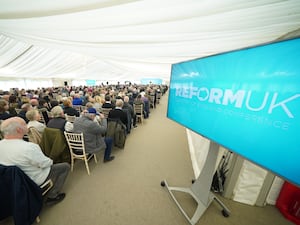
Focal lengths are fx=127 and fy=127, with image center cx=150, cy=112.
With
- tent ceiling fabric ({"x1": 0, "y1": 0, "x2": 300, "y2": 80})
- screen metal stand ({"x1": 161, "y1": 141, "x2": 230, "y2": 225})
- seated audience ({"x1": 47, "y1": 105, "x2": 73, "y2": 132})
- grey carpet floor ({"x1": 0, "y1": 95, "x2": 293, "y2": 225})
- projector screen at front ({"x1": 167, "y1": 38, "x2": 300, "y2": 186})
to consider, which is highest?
tent ceiling fabric ({"x1": 0, "y1": 0, "x2": 300, "y2": 80})

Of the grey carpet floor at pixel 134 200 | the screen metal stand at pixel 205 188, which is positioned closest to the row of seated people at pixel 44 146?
the grey carpet floor at pixel 134 200

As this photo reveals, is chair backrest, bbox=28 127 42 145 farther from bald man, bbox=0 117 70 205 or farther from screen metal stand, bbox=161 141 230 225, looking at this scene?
screen metal stand, bbox=161 141 230 225

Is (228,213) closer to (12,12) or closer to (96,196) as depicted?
(96,196)

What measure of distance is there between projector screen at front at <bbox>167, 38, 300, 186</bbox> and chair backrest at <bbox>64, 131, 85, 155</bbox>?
6.08ft

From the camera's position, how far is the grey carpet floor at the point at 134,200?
1.59 metres

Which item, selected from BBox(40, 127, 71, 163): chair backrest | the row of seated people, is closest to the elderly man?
the row of seated people

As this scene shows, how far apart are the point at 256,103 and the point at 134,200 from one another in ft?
6.23

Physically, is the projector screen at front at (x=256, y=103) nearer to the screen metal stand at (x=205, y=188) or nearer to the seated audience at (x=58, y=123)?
the screen metal stand at (x=205, y=188)

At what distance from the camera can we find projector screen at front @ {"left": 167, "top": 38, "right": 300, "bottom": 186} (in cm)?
69

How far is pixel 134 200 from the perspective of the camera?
6.02 feet

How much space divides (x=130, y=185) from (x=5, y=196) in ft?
4.72

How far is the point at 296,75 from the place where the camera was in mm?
660

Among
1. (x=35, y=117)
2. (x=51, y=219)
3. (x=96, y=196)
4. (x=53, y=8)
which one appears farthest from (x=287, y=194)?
(x=35, y=117)

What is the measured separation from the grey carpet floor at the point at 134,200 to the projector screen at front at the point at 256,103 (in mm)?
1246
